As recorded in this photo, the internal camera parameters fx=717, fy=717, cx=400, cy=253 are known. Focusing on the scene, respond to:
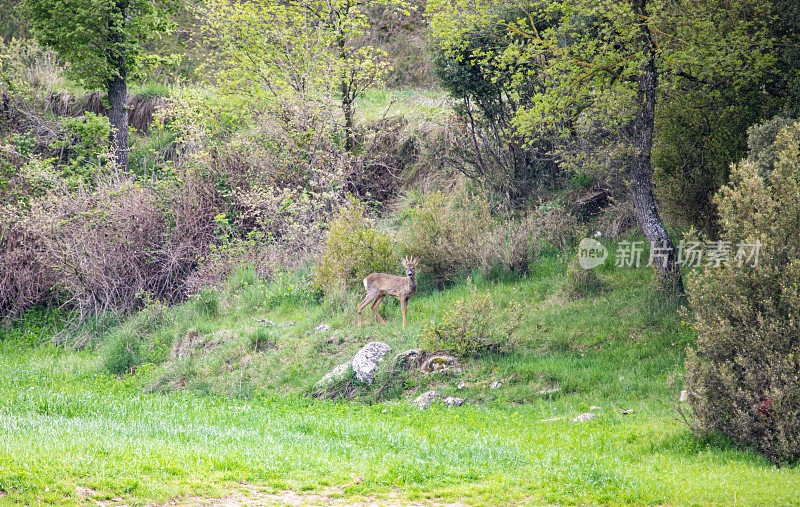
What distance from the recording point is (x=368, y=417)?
11.1 meters

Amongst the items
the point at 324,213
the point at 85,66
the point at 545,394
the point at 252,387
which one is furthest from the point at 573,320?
the point at 85,66

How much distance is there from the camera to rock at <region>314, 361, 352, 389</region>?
13.0 m

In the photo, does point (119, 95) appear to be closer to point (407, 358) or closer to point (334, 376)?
point (334, 376)

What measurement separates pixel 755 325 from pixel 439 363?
17.9 ft

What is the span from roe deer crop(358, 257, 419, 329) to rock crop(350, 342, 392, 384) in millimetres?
942

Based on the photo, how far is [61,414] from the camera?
36.2ft

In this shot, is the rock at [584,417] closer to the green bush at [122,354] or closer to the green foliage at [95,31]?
the green bush at [122,354]

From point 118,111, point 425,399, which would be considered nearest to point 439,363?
point 425,399

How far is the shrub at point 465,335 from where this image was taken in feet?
42.0

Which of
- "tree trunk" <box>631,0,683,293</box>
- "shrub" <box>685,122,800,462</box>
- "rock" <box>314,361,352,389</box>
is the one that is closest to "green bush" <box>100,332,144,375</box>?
"rock" <box>314,361,352,389</box>

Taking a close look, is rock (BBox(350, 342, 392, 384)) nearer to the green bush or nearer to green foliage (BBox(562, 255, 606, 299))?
green foliage (BBox(562, 255, 606, 299))

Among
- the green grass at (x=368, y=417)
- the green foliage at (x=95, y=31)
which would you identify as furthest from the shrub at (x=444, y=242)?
the green foliage at (x=95, y=31)

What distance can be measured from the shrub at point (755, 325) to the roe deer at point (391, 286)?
5.94 m

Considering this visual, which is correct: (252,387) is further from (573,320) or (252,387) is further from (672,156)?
(672,156)
